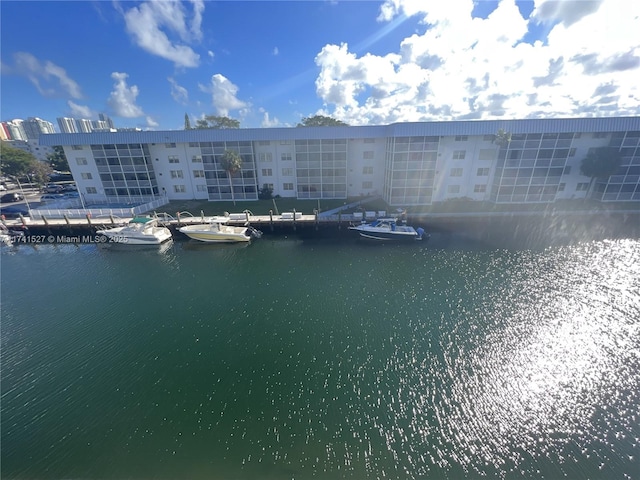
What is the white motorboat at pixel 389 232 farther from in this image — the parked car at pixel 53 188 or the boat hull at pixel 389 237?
the parked car at pixel 53 188

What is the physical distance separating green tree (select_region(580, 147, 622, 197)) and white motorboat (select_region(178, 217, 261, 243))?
167 ft

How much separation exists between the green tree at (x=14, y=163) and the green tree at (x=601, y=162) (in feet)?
356

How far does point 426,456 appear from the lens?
1078 cm

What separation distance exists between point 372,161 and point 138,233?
125ft

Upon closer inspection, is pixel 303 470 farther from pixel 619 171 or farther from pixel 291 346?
pixel 619 171

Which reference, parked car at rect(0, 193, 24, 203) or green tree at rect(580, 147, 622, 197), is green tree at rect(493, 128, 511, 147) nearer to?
green tree at rect(580, 147, 622, 197)

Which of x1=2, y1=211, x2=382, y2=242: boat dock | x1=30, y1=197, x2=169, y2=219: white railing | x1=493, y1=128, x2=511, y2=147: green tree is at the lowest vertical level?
x1=2, y1=211, x2=382, y2=242: boat dock

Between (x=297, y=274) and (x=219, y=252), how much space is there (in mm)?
11771

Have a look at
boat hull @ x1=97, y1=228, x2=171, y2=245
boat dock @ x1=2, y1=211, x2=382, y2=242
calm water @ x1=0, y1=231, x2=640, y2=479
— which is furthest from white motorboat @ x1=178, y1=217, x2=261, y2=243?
calm water @ x1=0, y1=231, x2=640, y2=479

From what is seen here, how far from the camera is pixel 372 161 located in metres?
45.9

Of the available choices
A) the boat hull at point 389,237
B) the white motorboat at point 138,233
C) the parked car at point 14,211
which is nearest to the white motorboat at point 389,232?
the boat hull at point 389,237

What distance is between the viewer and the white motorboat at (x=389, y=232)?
107 ft

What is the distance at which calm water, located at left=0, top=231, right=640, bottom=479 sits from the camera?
35.4 ft

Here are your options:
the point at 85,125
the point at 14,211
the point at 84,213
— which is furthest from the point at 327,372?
the point at 85,125
